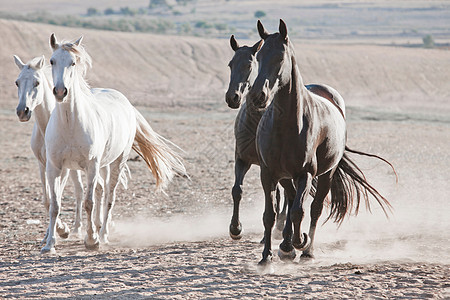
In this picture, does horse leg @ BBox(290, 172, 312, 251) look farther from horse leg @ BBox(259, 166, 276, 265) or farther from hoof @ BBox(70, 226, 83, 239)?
hoof @ BBox(70, 226, 83, 239)

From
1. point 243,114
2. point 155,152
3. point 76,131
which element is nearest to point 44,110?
point 76,131

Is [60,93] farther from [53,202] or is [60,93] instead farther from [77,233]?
[77,233]

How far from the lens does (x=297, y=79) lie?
5211 millimetres

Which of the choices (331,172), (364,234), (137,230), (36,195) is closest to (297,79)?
(331,172)

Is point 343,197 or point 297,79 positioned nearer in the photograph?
point 297,79

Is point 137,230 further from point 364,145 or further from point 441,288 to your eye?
point 364,145

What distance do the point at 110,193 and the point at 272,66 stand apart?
134 inches

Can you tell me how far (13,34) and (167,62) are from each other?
339 inches

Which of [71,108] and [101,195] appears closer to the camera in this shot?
[71,108]

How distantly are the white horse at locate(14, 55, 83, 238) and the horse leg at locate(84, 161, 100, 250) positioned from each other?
440mm

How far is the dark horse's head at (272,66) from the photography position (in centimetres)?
472

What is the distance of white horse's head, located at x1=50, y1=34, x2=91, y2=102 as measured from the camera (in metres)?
5.81

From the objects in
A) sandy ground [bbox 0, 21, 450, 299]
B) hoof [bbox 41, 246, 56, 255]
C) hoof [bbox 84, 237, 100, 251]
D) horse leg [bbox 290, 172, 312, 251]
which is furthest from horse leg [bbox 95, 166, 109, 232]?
horse leg [bbox 290, 172, 312, 251]

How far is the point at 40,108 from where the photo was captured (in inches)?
273
